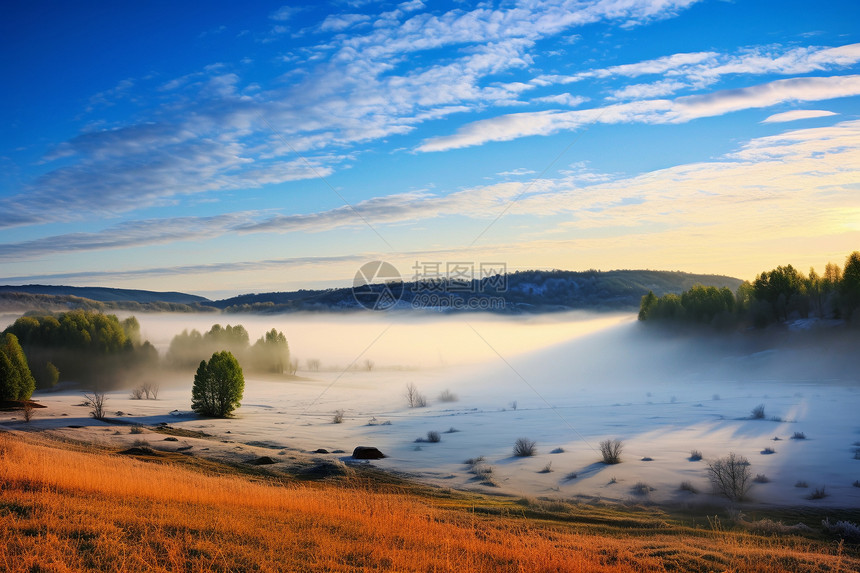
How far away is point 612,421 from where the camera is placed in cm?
5300

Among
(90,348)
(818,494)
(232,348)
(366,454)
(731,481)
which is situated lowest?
(232,348)

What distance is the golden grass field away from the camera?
33.4ft

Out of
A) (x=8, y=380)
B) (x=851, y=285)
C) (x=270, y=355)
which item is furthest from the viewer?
(x=270, y=355)

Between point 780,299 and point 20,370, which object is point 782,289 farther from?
point 20,370

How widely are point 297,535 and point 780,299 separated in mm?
114443

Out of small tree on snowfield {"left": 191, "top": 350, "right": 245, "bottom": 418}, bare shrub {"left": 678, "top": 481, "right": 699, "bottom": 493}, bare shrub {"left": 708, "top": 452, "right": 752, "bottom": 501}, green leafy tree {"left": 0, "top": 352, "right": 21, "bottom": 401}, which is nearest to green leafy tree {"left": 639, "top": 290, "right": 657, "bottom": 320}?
small tree on snowfield {"left": 191, "top": 350, "right": 245, "bottom": 418}

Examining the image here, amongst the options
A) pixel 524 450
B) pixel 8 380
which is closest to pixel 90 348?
pixel 8 380

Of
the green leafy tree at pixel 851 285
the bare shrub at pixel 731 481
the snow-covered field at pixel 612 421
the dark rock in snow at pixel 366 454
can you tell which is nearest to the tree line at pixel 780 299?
the green leafy tree at pixel 851 285

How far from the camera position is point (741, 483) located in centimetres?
Result: 2306

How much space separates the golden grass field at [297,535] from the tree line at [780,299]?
9590cm

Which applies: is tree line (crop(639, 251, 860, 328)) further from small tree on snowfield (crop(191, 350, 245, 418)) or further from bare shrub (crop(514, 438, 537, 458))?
small tree on snowfield (crop(191, 350, 245, 418))

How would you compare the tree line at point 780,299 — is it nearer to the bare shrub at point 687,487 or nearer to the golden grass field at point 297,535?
the bare shrub at point 687,487

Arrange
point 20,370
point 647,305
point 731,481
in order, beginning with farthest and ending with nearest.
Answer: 1. point 647,305
2. point 20,370
3. point 731,481

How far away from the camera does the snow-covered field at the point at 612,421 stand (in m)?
27.6
